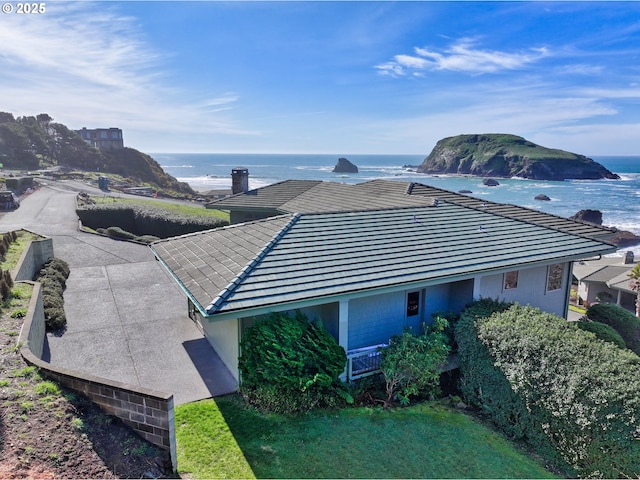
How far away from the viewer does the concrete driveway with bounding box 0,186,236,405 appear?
10.4 m

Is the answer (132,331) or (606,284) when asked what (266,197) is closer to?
(132,331)

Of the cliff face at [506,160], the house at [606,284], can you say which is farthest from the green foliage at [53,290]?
the cliff face at [506,160]

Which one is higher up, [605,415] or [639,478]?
[605,415]

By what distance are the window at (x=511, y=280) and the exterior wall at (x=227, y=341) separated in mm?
8127

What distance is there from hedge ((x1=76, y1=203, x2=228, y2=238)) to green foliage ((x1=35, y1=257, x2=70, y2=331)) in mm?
10121

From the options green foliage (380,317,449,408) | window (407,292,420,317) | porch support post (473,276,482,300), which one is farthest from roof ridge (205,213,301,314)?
porch support post (473,276,482,300)

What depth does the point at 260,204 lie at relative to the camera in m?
21.2

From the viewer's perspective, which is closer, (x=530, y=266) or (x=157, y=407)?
(x=157, y=407)

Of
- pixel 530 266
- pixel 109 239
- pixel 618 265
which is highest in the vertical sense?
pixel 530 266

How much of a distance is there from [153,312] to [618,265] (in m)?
34.7

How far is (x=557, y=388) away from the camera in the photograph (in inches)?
310

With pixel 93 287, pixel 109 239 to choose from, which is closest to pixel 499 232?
pixel 93 287

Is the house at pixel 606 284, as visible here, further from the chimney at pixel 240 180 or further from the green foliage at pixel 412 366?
the green foliage at pixel 412 366

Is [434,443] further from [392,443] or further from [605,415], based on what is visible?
[605,415]
